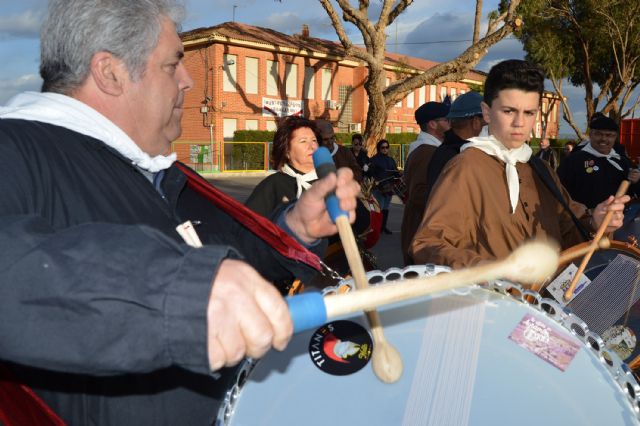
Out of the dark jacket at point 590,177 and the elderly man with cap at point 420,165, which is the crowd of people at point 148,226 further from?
the dark jacket at point 590,177

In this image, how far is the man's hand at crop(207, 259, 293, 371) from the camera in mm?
771

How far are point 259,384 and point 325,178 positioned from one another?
20.8 inches

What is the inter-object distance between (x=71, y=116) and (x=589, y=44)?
101 feet

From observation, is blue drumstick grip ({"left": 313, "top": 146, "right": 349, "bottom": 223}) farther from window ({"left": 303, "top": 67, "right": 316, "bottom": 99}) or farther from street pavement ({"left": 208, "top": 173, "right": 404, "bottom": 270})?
window ({"left": 303, "top": 67, "right": 316, "bottom": 99})

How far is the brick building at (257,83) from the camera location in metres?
29.2

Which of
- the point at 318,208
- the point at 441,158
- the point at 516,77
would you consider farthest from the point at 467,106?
the point at 318,208

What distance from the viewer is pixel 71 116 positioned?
1407mm

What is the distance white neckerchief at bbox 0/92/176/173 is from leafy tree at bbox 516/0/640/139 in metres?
24.8

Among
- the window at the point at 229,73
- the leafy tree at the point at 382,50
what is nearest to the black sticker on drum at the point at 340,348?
the leafy tree at the point at 382,50

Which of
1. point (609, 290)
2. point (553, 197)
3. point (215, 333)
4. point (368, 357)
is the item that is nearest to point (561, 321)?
point (368, 357)

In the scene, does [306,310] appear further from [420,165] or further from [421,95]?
[421,95]

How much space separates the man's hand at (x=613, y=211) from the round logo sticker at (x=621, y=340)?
39 centimetres

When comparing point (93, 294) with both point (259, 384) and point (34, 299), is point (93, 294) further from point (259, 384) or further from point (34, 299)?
point (259, 384)

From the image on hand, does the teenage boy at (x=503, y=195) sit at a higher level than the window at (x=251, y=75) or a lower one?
lower
